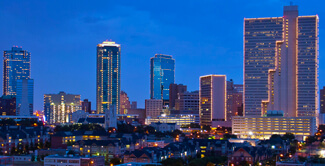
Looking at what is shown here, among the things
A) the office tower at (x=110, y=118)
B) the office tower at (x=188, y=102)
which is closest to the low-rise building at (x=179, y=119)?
the office tower at (x=188, y=102)

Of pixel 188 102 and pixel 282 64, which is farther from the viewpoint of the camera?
pixel 188 102

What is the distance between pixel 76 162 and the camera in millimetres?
49750

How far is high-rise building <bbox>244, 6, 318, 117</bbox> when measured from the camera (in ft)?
357

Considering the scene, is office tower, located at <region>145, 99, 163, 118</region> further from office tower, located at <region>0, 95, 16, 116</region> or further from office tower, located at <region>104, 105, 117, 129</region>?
office tower, located at <region>104, 105, 117, 129</region>

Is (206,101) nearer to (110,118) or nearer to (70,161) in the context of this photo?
(110,118)

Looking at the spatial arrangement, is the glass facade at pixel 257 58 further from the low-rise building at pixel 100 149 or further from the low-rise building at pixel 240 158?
the low-rise building at pixel 240 158

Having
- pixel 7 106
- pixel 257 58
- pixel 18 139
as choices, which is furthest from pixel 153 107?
pixel 18 139

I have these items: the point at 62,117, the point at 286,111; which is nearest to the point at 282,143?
the point at 286,111

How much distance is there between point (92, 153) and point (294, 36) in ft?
204

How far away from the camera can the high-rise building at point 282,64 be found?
10875 cm

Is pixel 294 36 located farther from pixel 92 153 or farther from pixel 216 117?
pixel 92 153

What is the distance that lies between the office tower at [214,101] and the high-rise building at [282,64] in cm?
3300

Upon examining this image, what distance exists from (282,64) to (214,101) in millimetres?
39459

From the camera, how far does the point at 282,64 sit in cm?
11069
